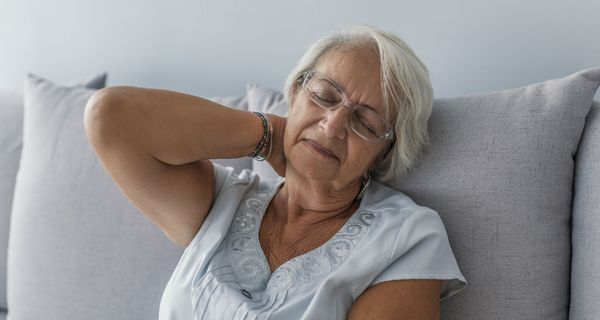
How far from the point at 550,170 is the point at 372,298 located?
0.43 meters

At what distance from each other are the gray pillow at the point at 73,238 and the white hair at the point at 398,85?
56 cm

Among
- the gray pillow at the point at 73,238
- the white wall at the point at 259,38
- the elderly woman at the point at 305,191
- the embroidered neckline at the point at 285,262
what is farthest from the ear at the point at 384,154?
the gray pillow at the point at 73,238

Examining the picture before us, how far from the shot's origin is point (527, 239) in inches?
53.9

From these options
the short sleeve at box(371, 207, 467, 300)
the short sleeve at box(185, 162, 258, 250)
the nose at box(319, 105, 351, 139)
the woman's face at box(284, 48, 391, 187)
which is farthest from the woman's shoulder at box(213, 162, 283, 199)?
the short sleeve at box(371, 207, 467, 300)

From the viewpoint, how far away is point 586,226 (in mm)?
1350

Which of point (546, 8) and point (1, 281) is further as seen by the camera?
point (1, 281)

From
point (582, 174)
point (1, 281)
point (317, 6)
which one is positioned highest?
point (317, 6)

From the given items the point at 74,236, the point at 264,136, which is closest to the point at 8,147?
the point at 74,236

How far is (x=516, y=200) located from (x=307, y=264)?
16.8 inches

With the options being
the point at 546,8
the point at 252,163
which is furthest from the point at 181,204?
the point at 546,8

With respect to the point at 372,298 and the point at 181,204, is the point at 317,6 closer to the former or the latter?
the point at 181,204

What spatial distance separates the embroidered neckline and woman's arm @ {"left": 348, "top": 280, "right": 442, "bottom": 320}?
3.8 inches

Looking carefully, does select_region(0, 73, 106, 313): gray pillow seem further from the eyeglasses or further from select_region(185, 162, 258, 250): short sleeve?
the eyeglasses

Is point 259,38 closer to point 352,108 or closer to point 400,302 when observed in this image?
point 352,108
